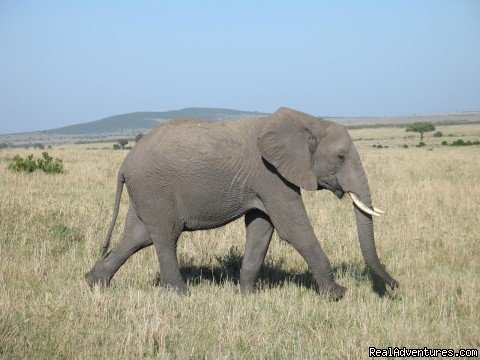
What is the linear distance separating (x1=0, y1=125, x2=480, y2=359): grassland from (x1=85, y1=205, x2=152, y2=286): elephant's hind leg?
186 millimetres

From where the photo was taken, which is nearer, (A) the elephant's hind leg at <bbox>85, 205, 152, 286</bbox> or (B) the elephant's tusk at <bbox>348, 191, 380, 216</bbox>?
(B) the elephant's tusk at <bbox>348, 191, 380, 216</bbox>

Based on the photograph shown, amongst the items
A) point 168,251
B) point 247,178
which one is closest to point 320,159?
point 247,178

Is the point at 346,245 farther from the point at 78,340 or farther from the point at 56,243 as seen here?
the point at 78,340

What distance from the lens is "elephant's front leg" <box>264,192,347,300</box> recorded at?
21.4ft

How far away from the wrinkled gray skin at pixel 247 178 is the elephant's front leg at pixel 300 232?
11 mm

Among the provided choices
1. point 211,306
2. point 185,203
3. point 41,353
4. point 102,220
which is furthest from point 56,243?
point 41,353

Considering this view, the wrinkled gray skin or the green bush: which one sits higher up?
the wrinkled gray skin

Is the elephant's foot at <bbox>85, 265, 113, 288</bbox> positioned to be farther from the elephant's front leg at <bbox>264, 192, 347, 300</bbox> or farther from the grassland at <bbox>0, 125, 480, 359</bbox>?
the elephant's front leg at <bbox>264, 192, 347, 300</bbox>

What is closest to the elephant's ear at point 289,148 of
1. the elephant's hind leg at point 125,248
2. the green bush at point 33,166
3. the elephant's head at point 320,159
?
the elephant's head at point 320,159

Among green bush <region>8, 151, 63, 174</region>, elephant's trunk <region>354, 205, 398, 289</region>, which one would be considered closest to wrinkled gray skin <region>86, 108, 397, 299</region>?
elephant's trunk <region>354, 205, 398, 289</region>

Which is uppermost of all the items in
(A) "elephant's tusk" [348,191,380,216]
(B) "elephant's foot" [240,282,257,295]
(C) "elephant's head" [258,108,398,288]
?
(C) "elephant's head" [258,108,398,288]

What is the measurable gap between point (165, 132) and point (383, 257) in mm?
3750

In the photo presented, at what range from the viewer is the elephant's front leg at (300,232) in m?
6.52

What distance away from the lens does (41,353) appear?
467cm
